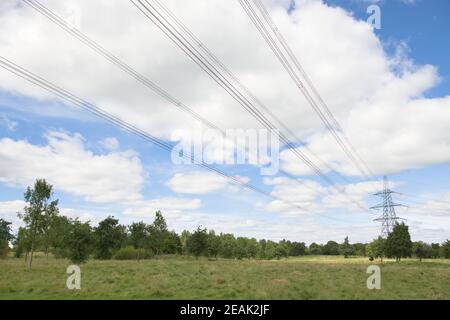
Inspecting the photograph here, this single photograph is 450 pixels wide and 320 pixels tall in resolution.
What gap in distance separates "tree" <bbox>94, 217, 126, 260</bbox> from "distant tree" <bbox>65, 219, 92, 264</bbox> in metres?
26.9

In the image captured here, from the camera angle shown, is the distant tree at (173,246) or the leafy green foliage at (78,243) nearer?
the leafy green foliage at (78,243)

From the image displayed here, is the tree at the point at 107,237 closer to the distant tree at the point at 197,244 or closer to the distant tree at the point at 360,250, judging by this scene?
the distant tree at the point at 197,244

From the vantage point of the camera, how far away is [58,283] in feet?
93.6

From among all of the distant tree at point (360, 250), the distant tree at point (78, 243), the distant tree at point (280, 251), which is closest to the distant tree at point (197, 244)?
the distant tree at point (78, 243)

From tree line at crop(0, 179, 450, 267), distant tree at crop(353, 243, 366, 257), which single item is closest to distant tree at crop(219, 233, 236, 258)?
tree line at crop(0, 179, 450, 267)

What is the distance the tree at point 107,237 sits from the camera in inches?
2938

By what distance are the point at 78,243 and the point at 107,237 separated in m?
29.5

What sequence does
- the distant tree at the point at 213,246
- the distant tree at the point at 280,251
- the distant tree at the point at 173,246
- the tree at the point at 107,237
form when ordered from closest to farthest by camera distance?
the tree at the point at 107,237
the distant tree at the point at 213,246
the distant tree at the point at 173,246
the distant tree at the point at 280,251

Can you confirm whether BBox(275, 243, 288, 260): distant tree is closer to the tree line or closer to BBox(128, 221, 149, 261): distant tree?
the tree line

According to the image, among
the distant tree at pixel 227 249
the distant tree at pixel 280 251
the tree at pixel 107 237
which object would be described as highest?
the tree at pixel 107 237

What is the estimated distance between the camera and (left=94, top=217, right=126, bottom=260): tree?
74.6m

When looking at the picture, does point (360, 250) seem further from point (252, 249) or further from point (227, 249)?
point (227, 249)

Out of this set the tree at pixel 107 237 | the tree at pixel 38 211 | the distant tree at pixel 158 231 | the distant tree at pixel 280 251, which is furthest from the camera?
the distant tree at pixel 280 251
